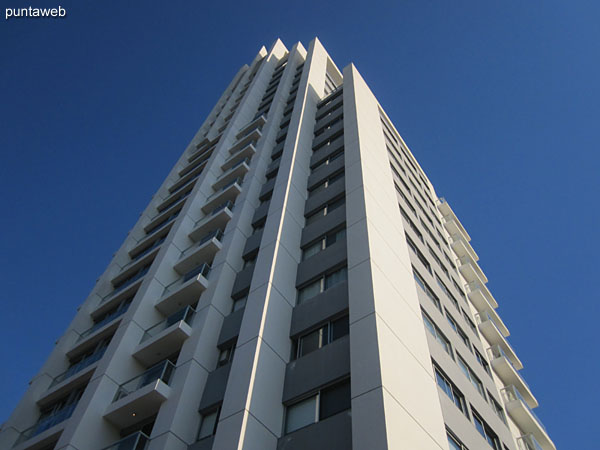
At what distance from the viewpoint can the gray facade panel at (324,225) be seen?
23.7 meters

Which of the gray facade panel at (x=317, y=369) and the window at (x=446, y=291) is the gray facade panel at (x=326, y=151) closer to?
the window at (x=446, y=291)

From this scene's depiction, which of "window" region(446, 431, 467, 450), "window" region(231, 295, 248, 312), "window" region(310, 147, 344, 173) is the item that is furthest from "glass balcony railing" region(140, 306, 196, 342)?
"window" region(310, 147, 344, 173)

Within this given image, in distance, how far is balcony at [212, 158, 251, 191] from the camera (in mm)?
33906

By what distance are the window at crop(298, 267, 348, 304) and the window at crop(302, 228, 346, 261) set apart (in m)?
2.13

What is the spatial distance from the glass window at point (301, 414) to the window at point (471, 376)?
381 inches

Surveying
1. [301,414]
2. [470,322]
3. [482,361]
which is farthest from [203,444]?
[470,322]

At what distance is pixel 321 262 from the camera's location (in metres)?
21.8

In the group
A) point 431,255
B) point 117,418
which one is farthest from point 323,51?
point 117,418

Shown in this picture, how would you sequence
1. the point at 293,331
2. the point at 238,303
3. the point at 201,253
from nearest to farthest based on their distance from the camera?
the point at 293,331 → the point at 238,303 → the point at 201,253

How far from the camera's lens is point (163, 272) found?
88.1 ft

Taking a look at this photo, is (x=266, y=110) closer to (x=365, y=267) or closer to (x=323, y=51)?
(x=323, y=51)

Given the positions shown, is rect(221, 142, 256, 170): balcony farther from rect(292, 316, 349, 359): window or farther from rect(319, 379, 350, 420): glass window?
rect(319, 379, 350, 420): glass window

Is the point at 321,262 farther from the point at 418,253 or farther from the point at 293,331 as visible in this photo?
the point at 418,253

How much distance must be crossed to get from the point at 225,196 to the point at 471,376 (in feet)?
59.0
